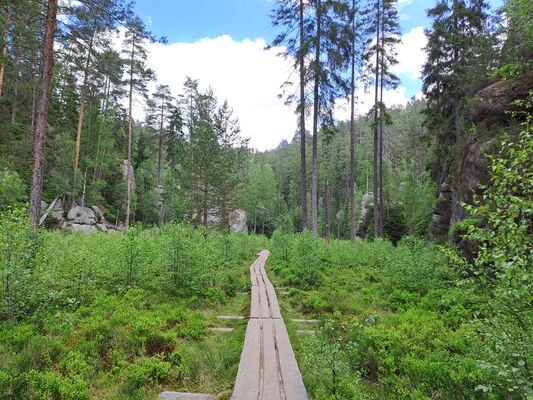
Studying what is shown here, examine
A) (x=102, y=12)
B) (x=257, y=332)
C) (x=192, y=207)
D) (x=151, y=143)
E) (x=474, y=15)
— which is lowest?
(x=257, y=332)

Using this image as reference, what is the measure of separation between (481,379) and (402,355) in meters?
1.22

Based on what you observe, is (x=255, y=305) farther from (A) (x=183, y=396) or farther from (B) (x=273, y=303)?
(A) (x=183, y=396)

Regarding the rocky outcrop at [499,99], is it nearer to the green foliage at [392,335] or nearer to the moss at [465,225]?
the moss at [465,225]

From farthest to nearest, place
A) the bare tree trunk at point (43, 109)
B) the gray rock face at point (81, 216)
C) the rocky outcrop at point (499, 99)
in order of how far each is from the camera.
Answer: the gray rock face at point (81, 216) < the rocky outcrop at point (499, 99) < the bare tree trunk at point (43, 109)

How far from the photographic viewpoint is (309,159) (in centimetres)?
5006

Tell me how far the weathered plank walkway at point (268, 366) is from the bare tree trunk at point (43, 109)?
24.5 ft

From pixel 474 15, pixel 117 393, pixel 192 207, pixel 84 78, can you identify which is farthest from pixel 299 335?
pixel 84 78

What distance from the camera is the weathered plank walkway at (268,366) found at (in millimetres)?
3031

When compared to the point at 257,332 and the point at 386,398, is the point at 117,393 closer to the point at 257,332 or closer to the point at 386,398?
the point at 257,332

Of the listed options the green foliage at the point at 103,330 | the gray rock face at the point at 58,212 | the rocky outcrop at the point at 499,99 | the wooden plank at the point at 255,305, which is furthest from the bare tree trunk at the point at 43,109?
the gray rock face at the point at 58,212

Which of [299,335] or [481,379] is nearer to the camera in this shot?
[481,379]

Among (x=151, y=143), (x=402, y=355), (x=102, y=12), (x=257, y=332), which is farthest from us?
(x=151, y=143)

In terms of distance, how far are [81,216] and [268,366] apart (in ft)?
85.4

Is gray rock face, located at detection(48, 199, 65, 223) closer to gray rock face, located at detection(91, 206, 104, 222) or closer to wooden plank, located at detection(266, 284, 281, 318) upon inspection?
gray rock face, located at detection(91, 206, 104, 222)
